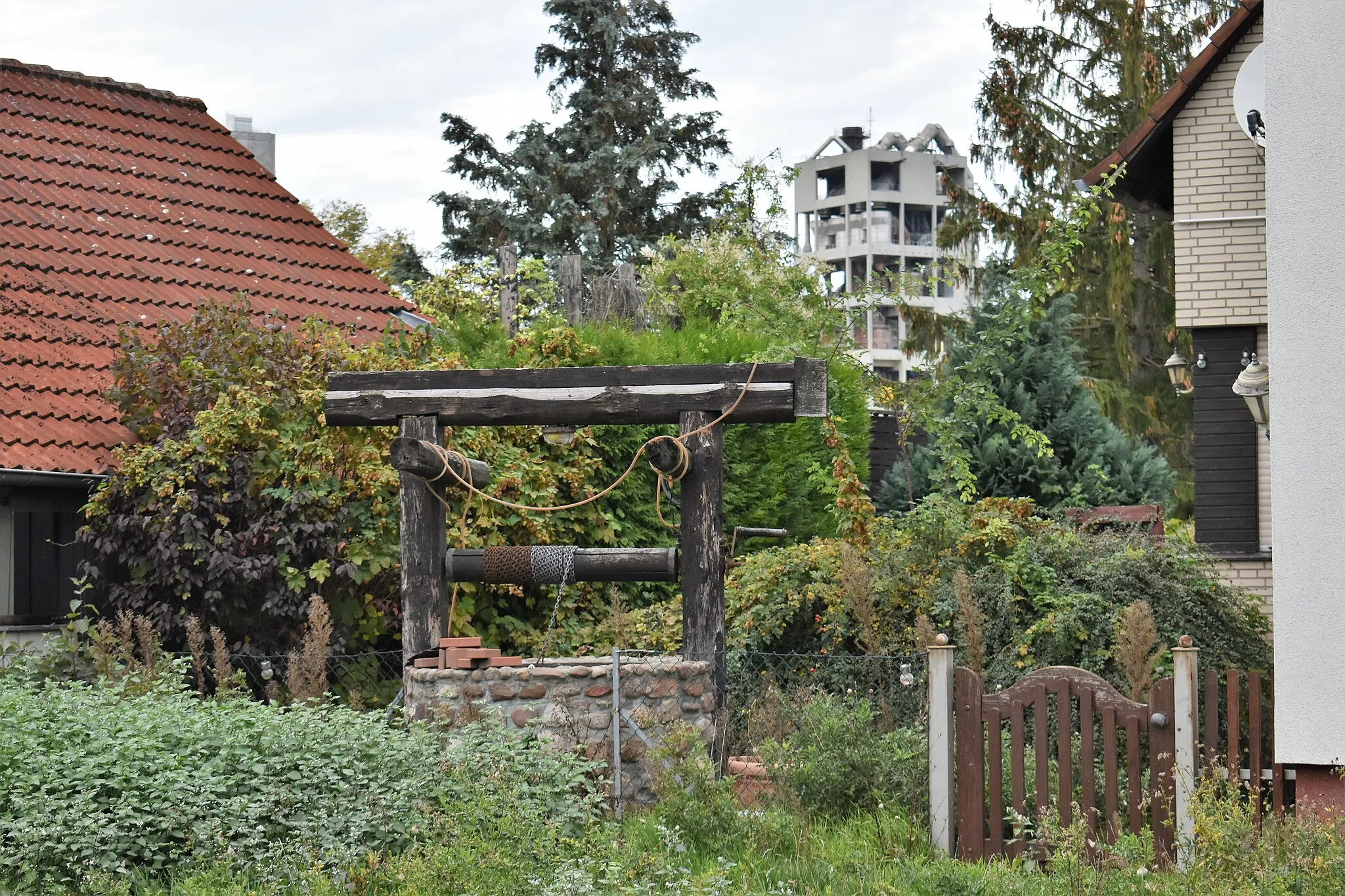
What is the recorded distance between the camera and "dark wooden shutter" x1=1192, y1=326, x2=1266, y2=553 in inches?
524

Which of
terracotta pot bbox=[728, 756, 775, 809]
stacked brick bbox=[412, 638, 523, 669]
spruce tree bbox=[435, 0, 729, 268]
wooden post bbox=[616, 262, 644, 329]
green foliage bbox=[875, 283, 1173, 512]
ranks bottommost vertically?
terracotta pot bbox=[728, 756, 775, 809]

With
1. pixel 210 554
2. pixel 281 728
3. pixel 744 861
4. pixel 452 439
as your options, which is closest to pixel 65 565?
pixel 210 554

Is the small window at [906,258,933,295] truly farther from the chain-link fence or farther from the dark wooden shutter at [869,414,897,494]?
the chain-link fence

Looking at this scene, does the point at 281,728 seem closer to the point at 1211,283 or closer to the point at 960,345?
the point at 1211,283

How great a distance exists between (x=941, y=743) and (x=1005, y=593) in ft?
8.88

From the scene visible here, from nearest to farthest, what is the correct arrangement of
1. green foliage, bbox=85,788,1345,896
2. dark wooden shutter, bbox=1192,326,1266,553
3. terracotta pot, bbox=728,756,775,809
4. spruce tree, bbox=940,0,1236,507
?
green foliage, bbox=85,788,1345,896
terracotta pot, bbox=728,756,775,809
dark wooden shutter, bbox=1192,326,1266,553
spruce tree, bbox=940,0,1236,507

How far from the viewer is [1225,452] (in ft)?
44.0

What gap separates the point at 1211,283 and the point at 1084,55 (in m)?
12.2

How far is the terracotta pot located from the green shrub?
0.52 feet

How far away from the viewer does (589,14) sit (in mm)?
30469

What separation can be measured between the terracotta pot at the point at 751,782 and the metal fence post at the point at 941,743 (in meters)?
0.86

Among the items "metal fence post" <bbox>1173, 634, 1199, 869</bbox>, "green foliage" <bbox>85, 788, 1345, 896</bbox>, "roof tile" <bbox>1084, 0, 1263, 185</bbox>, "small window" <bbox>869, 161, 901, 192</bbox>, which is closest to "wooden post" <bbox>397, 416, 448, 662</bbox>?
"green foliage" <bbox>85, 788, 1345, 896</bbox>

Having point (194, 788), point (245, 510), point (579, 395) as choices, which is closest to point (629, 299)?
point (245, 510)

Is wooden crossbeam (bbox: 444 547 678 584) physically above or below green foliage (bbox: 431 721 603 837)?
above
